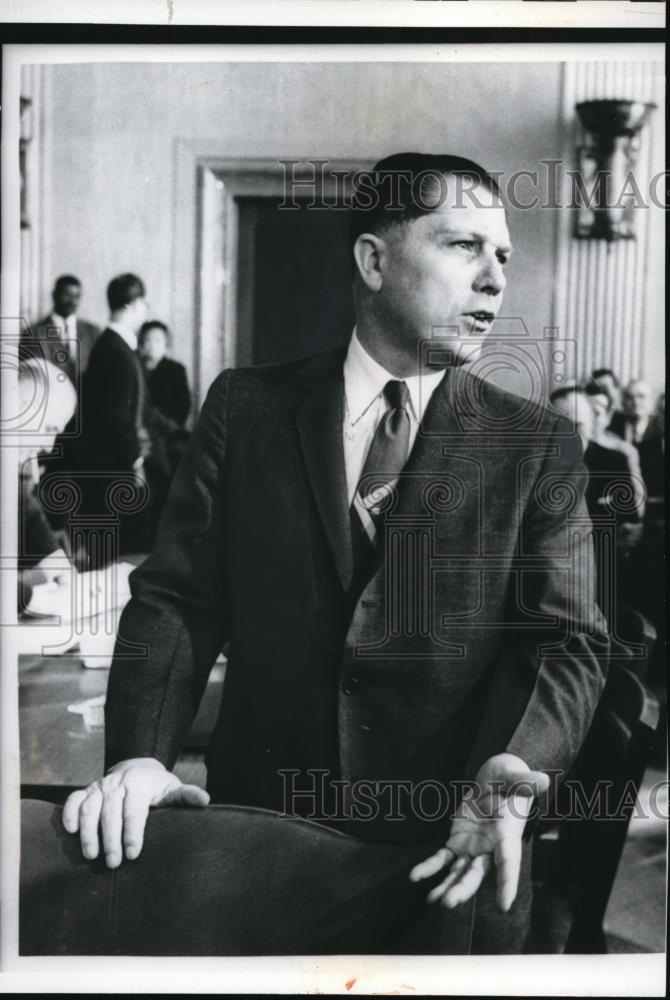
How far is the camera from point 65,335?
2926 mm

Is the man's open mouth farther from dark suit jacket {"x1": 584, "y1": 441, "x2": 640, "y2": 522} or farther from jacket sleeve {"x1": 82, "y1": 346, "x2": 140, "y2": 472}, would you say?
jacket sleeve {"x1": 82, "y1": 346, "x2": 140, "y2": 472}

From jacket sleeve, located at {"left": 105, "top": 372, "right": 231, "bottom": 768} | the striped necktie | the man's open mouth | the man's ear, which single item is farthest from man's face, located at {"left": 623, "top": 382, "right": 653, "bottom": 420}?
jacket sleeve, located at {"left": 105, "top": 372, "right": 231, "bottom": 768}

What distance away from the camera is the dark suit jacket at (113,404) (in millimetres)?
2920

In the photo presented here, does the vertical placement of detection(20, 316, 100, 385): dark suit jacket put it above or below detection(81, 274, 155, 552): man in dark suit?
above

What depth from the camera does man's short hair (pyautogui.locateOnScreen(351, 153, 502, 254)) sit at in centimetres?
289

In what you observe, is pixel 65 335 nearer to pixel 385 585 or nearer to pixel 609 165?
pixel 385 585

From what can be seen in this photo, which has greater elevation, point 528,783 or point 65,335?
point 65,335

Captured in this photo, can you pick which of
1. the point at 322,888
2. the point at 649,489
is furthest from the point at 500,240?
the point at 322,888

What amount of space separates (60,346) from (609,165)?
1446mm

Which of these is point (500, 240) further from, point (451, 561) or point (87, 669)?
point (87, 669)

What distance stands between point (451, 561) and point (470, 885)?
799 millimetres

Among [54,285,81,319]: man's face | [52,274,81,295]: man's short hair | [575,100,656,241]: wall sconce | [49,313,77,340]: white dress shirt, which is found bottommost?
[49,313,77,340]: white dress shirt

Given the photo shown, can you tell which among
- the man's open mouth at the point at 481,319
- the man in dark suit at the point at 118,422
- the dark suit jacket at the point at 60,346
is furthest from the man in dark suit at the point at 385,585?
the dark suit jacket at the point at 60,346

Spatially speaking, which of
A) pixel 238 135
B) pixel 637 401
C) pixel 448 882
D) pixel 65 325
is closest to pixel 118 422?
pixel 65 325
